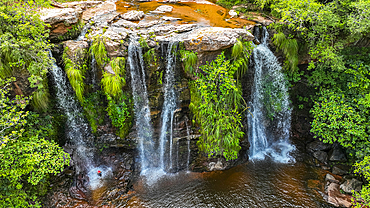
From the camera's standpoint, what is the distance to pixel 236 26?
776cm

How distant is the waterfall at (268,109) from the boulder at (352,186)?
76.5 inches

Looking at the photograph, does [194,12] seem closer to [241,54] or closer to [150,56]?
[241,54]

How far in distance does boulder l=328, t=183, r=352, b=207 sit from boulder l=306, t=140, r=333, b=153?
180cm

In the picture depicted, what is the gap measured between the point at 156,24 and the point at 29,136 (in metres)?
5.90

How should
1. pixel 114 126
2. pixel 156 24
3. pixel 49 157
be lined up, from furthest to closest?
pixel 156 24, pixel 114 126, pixel 49 157

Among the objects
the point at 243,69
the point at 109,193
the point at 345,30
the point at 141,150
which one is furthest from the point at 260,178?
the point at 345,30

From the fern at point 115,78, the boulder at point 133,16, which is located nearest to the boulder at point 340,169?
the fern at point 115,78

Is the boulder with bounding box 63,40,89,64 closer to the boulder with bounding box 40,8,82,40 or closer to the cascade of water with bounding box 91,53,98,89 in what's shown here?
the cascade of water with bounding box 91,53,98,89

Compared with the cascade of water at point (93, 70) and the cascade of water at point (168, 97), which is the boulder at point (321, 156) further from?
the cascade of water at point (93, 70)

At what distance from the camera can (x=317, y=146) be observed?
826cm

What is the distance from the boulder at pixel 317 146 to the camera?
8.08 metres

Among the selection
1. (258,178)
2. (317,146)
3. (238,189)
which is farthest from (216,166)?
(317,146)

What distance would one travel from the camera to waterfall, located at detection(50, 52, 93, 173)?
6.18 meters

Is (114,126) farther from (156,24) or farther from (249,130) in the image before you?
(249,130)
